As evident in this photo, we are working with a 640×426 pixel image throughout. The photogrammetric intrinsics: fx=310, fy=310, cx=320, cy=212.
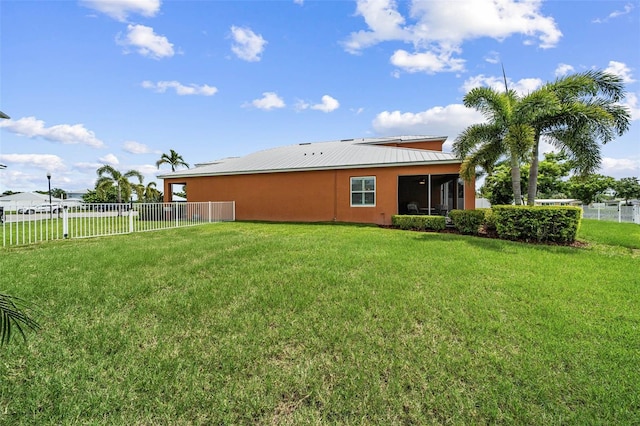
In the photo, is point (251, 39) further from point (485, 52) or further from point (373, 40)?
point (485, 52)

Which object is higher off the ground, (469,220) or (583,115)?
(583,115)

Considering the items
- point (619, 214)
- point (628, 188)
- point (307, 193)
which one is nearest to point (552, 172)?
point (619, 214)

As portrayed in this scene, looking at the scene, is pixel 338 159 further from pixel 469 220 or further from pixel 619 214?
pixel 619 214

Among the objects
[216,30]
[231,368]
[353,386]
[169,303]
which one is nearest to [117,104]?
[216,30]

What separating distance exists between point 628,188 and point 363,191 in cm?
5093

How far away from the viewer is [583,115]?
32.0ft

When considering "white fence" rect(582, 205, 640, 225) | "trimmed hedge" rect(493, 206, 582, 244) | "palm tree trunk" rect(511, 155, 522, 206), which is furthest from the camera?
"white fence" rect(582, 205, 640, 225)

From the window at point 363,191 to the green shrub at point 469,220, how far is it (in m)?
4.23

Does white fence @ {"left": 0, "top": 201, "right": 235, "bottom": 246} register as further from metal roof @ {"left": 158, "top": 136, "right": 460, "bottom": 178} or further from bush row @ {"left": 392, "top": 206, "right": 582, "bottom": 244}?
bush row @ {"left": 392, "top": 206, "right": 582, "bottom": 244}

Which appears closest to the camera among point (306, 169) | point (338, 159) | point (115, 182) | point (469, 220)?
point (469, 220)

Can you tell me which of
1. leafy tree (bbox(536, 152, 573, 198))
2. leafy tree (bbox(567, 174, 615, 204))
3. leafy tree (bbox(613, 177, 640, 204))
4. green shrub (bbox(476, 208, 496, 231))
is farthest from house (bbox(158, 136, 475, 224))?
leafy tree (bbox(613, 177, 640, 204))

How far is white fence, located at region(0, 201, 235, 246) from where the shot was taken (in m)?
9.70

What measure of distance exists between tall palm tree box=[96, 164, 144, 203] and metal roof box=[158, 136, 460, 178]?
13.6 metres

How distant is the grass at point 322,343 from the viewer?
2850mm
